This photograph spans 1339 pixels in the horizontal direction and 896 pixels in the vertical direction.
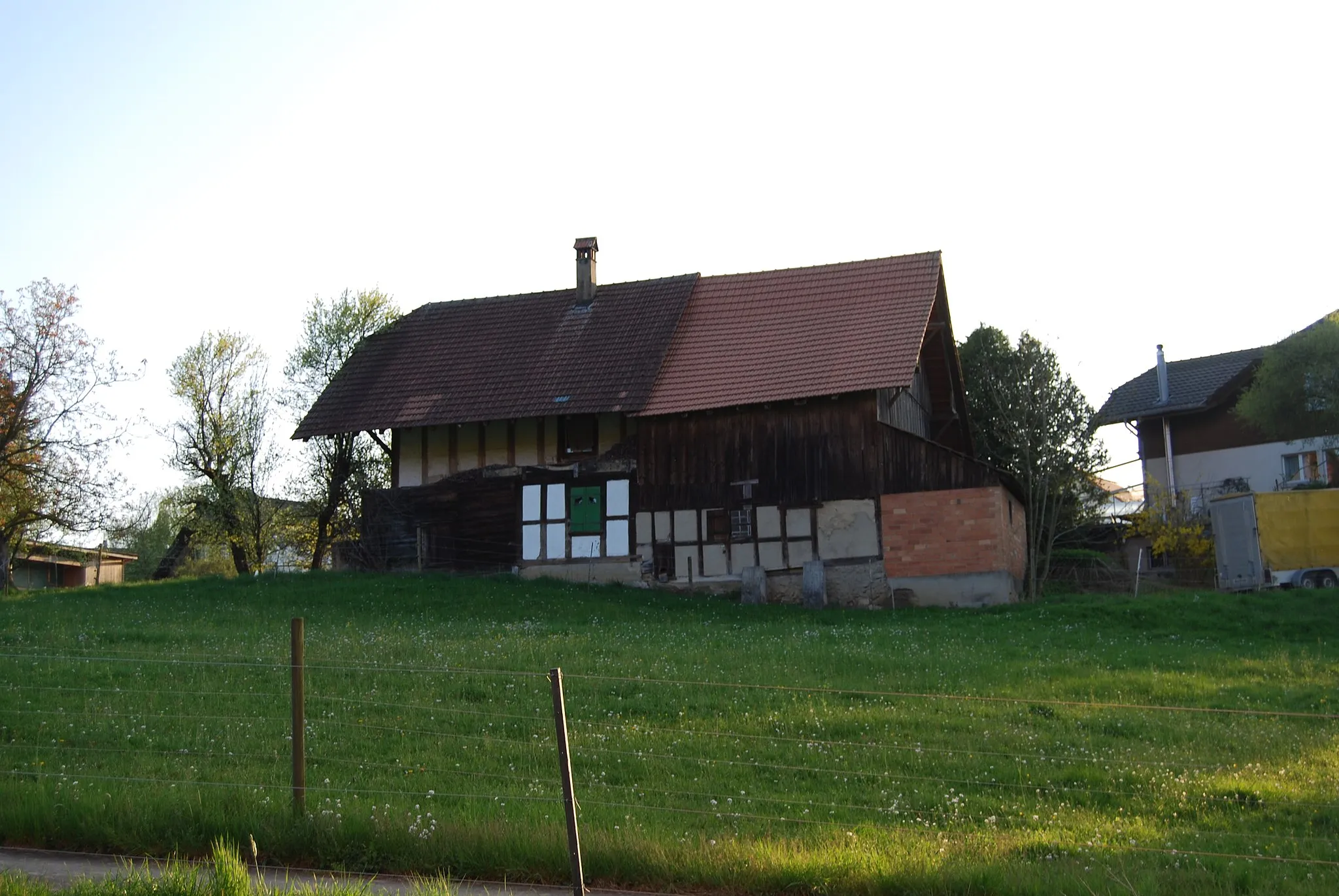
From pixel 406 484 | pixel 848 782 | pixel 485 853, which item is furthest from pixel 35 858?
pixel 406 484

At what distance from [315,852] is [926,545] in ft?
75.7

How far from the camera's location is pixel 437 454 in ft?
117

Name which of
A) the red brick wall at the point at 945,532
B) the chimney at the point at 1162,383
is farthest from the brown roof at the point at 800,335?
the chimney at the point at 1162,383

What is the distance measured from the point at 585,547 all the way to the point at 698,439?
4.36 metres

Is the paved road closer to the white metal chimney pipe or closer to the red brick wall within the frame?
the red brick wall

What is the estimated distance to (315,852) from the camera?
9.29 metres

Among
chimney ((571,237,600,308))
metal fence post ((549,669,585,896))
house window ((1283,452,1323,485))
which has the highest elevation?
chimney ((571,237,600,308))

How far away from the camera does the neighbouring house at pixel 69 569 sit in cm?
5278

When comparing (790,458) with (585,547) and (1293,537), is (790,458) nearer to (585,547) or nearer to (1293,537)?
(585,547)

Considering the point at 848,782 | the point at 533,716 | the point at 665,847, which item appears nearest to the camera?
the point at 665,847

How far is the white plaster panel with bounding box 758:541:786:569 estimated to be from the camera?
104ft

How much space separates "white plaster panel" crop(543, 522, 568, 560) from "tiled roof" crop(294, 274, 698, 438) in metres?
3.24

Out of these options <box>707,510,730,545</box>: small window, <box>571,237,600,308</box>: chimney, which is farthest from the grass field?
<box>571,237,600,308</box>: chimney

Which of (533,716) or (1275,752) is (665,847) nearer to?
(533,716)
